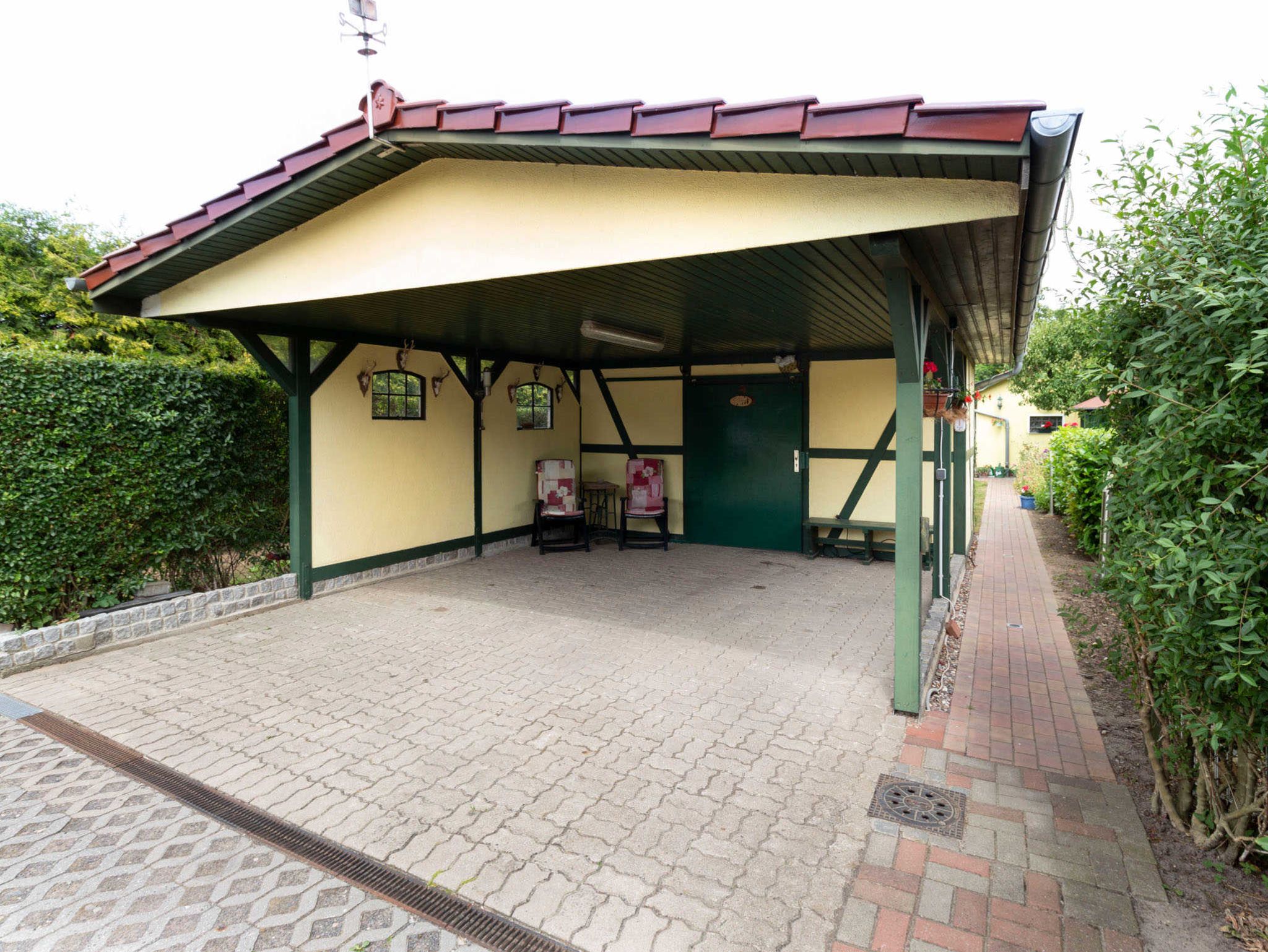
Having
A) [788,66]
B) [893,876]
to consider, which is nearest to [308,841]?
[893,876]

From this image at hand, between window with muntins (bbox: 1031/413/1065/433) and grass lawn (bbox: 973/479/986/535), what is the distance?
13.5 feet

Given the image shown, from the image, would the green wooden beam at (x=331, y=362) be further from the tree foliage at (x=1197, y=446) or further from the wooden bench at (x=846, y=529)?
the tree foliage at (x=1197, y=446)

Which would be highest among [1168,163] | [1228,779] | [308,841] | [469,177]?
[469,177]

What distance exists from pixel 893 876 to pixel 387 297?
4.38 m

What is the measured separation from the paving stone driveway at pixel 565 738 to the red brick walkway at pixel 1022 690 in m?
0.44

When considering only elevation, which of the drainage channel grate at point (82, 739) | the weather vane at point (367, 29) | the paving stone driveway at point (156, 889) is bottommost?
the paving stone driveway at point (156, 889)

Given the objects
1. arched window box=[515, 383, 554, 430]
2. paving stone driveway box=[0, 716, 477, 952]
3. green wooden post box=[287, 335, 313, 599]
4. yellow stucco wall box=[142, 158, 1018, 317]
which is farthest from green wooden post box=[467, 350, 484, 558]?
paving stone driveway box=[0, 716, 477, 952]

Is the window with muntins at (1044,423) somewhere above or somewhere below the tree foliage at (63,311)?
A: below

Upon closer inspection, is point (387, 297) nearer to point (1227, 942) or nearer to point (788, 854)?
point (788, 854)

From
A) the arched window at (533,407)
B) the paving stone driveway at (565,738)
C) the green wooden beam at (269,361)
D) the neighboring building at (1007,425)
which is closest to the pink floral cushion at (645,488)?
the arched window at (533,407)

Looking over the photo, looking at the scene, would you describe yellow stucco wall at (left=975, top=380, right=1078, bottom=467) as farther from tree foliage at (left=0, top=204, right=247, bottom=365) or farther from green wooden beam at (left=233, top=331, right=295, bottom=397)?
green wooden beam at (left=233, top=331, right=295, bottom=397)

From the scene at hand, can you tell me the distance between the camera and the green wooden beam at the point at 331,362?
5941 millimetres

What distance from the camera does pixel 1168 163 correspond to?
229 centimetres

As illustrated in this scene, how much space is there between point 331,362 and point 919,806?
558 cm
